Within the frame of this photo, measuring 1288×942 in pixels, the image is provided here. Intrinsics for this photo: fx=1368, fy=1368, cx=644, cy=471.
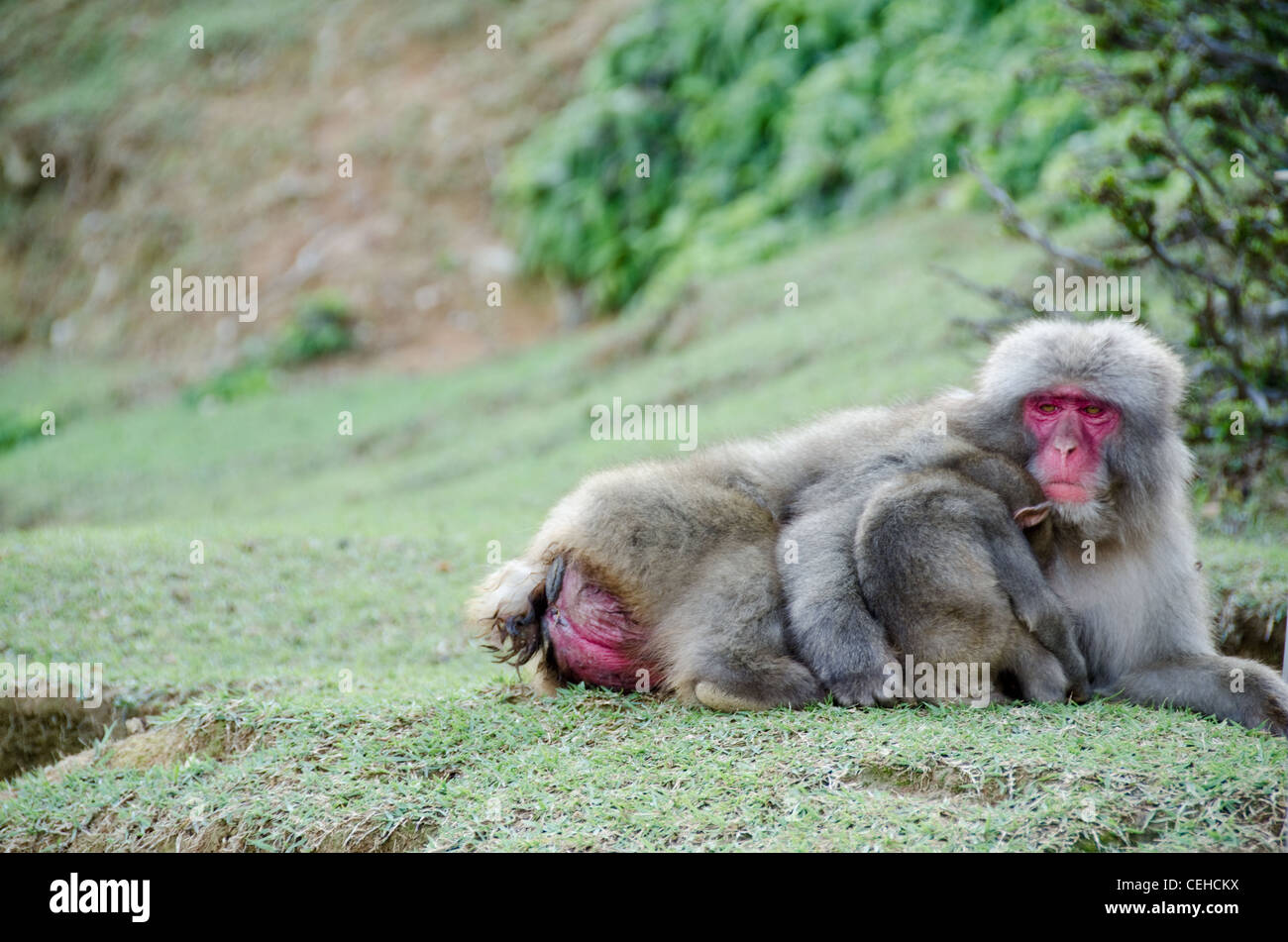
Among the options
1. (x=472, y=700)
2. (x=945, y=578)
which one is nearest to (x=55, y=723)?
(x=472, y=700)

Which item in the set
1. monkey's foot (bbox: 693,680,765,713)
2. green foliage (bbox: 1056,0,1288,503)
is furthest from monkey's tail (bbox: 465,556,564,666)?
green foliage (bbox: 1056,0,1288,503)

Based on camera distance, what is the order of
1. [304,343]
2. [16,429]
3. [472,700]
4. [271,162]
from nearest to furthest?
[472,700], [16,429], [304,343], [271,162]

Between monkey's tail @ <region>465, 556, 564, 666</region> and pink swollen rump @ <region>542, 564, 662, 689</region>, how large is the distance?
44 mm

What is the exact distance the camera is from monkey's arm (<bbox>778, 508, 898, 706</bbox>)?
4.84 metres

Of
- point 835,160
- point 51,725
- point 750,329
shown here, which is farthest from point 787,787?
point 835,160

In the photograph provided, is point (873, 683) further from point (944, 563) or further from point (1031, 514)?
point (1031, 514)

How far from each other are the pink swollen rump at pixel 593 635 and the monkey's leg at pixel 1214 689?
1754 millimetres

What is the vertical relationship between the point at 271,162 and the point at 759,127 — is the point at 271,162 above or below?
above

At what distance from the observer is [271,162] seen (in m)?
19.5

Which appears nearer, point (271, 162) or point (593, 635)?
point (593, 635)

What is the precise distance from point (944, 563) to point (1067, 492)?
535 millimetres

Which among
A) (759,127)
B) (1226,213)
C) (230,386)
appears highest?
(759,127)

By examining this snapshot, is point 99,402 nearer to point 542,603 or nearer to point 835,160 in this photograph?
point 835,160

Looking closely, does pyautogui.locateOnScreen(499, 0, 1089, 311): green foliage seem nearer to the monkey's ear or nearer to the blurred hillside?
the blurred hillside
